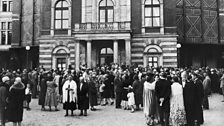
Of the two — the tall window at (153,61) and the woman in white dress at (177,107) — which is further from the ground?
the tall window at (153,61)

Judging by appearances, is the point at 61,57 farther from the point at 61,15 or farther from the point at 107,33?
the point at 107,33

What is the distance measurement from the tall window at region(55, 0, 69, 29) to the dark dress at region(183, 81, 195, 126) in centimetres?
2127

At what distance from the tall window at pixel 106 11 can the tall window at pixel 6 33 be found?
67.7 feet

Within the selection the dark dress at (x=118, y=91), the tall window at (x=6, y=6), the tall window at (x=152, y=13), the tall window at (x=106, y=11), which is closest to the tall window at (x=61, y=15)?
the tall window at (x=106, y=11)

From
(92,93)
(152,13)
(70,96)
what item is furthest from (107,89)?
(152,13)

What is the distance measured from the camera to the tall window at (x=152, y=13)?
27.1m

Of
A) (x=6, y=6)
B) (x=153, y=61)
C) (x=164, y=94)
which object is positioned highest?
(x=6, y=6)

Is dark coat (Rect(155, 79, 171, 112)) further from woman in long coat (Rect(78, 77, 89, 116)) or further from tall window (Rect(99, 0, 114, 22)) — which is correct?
tall window (Rect(99, 0, 114, 22))

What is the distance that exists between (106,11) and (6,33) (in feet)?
70.7

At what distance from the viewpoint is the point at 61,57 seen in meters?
28.0

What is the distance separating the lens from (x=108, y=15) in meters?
27.2

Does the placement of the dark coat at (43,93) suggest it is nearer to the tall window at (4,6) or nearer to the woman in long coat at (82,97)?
the woman in long coat at (82,97)

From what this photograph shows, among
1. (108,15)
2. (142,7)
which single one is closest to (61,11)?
(108,15)

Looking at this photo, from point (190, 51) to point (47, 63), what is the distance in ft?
64.6
